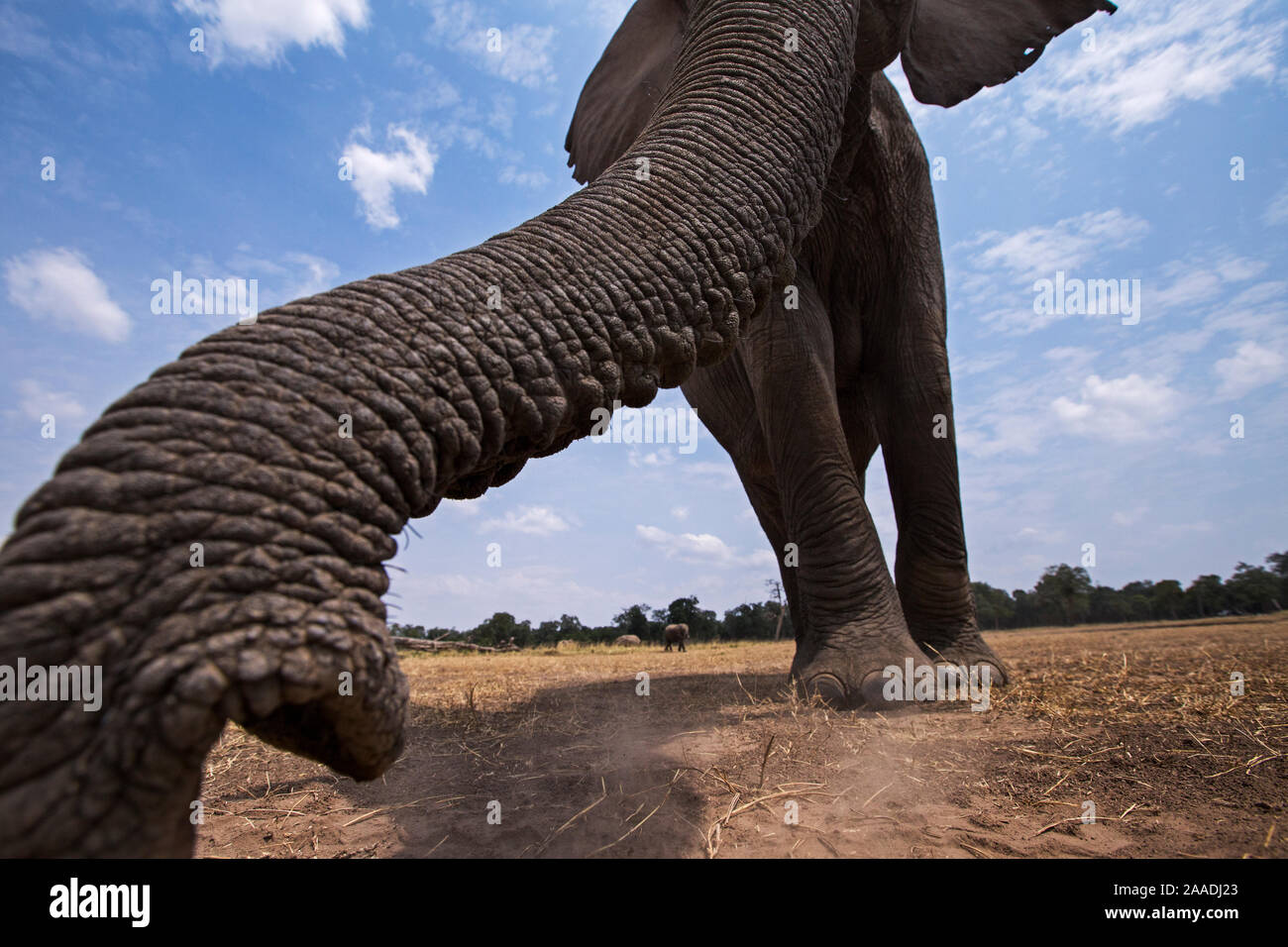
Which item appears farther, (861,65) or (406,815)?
(861,65)

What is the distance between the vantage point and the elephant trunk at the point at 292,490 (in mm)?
849

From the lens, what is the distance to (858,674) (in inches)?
142

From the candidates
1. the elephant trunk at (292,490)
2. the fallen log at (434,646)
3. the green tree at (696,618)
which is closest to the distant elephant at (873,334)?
the elephant trunk at (292,490)

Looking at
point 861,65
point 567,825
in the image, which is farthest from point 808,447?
point 567,825

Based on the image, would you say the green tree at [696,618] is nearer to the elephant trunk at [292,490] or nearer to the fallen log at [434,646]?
the fallen log at [434,646]

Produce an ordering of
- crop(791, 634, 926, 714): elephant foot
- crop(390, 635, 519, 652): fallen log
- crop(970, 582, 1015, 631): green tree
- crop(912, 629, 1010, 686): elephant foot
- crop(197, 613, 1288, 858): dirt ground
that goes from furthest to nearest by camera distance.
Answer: crop(970, 582, 1015, 631): green tree → crop(390, 635, 519, 652): fallen log → crop(912, 629, 1010, 686): elephant foot → crop(791, 634, 926, 714): elephant foot → crop(197, 613, 1288, 858): dirt ground

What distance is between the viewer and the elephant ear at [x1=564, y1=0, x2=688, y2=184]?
451cm

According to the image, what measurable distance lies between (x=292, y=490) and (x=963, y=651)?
172 inches

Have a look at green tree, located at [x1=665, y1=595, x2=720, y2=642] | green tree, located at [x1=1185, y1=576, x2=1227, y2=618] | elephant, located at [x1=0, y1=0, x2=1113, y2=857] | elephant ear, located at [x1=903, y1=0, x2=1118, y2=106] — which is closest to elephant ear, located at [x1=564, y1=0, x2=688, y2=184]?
elephant ear, located at [x1=903, y1=0, x2=1118, y2=106]

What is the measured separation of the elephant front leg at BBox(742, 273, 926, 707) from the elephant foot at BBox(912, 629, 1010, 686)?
78 centimetres

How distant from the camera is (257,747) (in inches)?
129

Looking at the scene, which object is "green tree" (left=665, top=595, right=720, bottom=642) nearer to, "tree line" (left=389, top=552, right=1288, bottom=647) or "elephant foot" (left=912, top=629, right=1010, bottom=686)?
"tree line" (left=389, top=552, right=1288, bottom=647)

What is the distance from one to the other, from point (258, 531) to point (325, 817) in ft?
5.30
